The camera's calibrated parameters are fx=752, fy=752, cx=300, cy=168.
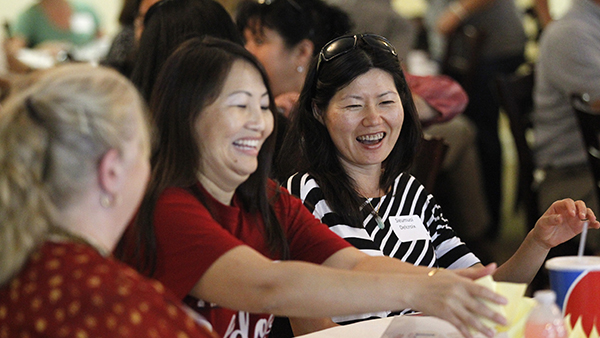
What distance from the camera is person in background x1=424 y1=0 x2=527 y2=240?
467 cm

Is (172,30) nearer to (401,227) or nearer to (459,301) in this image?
(401,227)

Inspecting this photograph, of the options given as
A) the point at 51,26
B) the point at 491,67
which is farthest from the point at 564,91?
the point at 51,26

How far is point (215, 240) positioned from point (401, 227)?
712 millimetres

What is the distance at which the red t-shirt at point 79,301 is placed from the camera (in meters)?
0.89

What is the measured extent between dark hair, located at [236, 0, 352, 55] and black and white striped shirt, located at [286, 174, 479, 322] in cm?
94

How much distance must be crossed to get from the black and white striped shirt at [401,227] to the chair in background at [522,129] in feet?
3.90

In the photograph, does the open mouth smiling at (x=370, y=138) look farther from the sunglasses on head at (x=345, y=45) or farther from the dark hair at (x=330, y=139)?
the sunglasses on head at (x=345, y=45)

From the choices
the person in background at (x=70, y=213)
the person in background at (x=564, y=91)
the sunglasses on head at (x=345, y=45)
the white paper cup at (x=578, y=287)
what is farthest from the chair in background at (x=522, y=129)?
the person in background at (x=70, y=213)

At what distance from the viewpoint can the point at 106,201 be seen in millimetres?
1002

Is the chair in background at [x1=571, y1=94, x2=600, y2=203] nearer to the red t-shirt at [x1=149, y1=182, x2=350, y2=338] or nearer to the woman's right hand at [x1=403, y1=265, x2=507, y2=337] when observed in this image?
the red t-shirt at [x1=149, y1=182, x2=350, y2=338]

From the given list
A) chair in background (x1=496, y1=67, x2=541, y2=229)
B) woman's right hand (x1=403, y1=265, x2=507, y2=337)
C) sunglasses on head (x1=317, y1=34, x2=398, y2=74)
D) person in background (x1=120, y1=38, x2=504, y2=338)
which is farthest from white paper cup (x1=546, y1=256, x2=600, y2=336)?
chair in background (x1=496, y1=67, x2=541, y2=229)

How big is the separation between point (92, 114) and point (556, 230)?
3.71 feet

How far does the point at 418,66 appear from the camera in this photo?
17.7ft

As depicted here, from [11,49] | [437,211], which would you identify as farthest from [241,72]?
[11,49]
